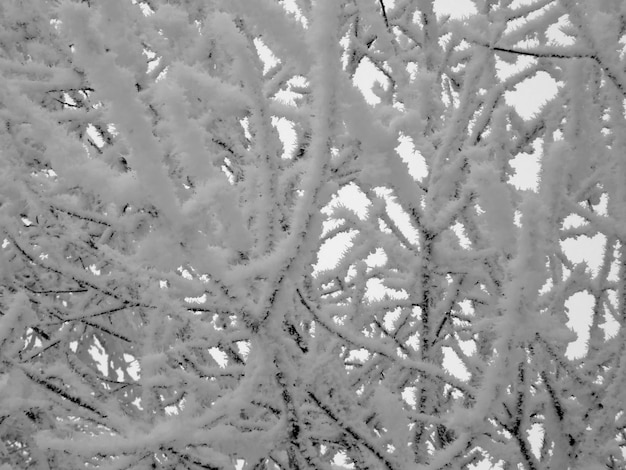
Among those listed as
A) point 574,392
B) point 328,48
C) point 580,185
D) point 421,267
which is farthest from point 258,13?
point 580,185

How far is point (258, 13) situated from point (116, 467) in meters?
1.04

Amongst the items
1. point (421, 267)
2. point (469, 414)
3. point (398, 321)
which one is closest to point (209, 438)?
point (469, 414)

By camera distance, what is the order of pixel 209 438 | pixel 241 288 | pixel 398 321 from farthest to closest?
pixel 398 321, pixel 209 438, pixel 241 288

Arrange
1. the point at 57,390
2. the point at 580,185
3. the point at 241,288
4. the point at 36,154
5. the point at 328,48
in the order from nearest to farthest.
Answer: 1. the point at 328,48
2. the point at 241,288
3. the point at 57,390
4. the point at 580,185
5. the point at 36,154

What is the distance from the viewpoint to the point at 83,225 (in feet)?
8.86

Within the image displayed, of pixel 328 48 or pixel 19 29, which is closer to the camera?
pixel 328 48

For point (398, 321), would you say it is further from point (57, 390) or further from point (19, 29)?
point (19, 29)

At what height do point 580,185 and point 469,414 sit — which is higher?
point 580,185

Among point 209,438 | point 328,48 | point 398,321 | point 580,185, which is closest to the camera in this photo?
point 328,48

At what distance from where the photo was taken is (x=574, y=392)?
151 centimetres

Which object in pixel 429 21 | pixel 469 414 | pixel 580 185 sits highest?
pixel 429 21

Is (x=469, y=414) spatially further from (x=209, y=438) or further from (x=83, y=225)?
(x=83, y=225)

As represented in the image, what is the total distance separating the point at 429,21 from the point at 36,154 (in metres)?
1.81

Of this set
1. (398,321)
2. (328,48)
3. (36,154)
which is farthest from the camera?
(36,154)
